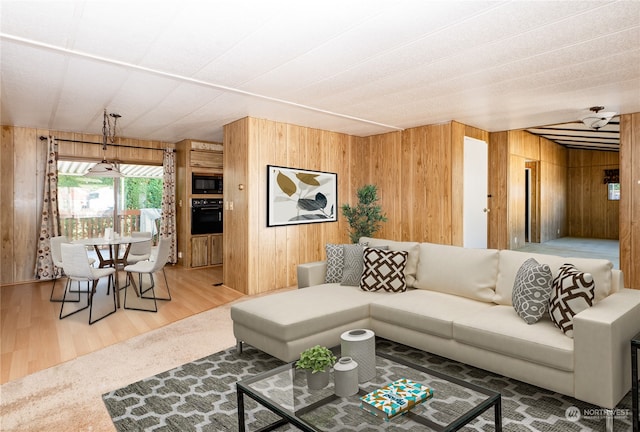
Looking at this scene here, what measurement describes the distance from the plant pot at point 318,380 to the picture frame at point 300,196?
144 inches

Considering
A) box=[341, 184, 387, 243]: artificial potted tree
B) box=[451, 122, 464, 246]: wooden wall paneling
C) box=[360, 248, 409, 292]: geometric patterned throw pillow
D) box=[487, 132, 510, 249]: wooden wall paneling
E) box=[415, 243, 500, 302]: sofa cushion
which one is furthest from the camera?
box=[487, 132, 510, 249]: wooden wall paneling

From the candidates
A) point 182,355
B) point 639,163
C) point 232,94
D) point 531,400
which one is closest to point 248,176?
point 232,94

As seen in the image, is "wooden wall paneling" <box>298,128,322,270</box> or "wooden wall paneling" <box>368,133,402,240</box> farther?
"wooden wall paneling" <box>368,133,402,240</box>

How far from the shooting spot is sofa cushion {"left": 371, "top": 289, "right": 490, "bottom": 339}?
2.75 m

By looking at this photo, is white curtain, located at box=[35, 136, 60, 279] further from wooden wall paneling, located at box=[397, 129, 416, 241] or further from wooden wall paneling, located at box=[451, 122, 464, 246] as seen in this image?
wooden wall paneling, located at box=[451, 122, 464, 246]

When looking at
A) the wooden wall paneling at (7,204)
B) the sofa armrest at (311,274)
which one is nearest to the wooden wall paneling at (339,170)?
the sofa armrest at (311,274)

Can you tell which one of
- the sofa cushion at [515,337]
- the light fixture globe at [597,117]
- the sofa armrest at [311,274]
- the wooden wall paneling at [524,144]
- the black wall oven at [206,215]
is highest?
the wooden wall paneling at [524,144]

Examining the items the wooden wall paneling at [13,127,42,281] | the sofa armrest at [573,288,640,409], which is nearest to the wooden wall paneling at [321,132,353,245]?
the sofa armrest at [573,288,640,409]

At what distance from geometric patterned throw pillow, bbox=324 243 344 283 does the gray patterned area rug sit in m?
1.08

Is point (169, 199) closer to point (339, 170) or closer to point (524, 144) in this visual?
point (339, 170)

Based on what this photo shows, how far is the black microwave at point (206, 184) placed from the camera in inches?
287

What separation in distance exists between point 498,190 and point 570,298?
5752 millimetres

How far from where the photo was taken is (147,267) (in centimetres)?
469

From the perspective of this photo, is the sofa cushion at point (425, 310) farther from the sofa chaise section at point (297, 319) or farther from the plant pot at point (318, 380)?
the plant pot at point (318, 380)
